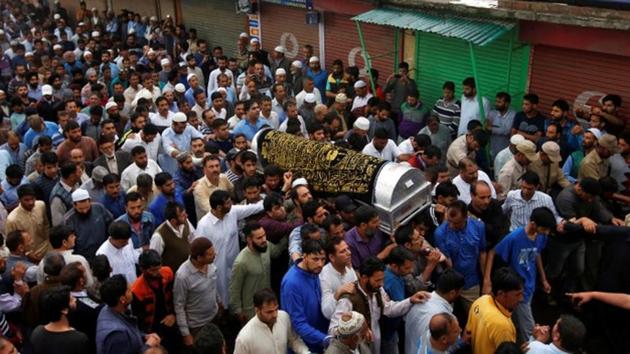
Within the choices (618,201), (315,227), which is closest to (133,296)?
(315,227)

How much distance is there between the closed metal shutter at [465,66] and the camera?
9469mm

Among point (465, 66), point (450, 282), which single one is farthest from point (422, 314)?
point (465, 66)

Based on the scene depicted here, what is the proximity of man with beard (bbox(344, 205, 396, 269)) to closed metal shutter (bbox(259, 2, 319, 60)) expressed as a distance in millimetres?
8391

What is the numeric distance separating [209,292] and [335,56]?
8.51 meters

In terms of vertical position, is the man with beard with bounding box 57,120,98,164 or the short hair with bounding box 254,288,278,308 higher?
the short hair with bounding box 254,288,278,308

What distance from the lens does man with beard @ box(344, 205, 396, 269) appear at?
525cm

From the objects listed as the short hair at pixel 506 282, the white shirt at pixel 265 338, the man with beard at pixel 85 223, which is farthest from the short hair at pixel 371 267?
the man with beard at pixel 85 223

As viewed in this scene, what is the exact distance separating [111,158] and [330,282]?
3773mm

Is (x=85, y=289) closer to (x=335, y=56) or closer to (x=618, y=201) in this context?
(x=618, y=201)

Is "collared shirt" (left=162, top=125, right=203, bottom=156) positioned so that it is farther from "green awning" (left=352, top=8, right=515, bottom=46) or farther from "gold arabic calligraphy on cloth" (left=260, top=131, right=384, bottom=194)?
"green awning" (left=352, top=8, right=515, bottom=46)

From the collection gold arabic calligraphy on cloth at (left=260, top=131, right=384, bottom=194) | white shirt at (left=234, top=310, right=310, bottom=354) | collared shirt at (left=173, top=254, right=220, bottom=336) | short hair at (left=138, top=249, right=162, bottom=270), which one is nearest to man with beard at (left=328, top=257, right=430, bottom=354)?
white shirt at (left=234, top=310, right=310, bottom=354)

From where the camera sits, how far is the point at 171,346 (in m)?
5.23

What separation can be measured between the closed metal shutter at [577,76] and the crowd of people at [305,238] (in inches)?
14.6

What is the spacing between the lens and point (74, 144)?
7.81 meters
